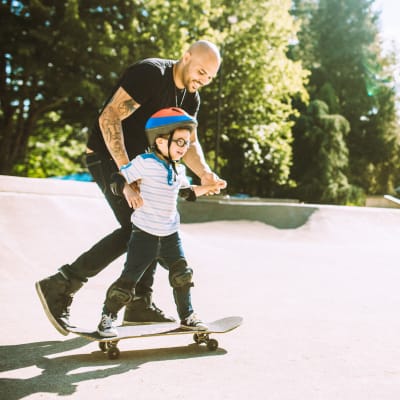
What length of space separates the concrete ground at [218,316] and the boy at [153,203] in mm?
385

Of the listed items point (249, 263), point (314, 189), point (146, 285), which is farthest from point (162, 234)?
point (314, 189)

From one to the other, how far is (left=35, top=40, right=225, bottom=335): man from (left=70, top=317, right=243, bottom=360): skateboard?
209 millimetres

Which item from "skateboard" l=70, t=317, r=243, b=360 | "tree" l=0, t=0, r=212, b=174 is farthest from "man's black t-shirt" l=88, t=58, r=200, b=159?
"tree" l=0, t=0, r=212, b=174

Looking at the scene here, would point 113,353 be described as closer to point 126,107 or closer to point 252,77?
point 126,107

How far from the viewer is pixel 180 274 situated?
320 centimetres

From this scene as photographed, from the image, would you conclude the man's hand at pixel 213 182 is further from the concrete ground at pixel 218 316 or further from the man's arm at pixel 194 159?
the concrete ground at pixel 218 316

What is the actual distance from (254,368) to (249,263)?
4.28 meters

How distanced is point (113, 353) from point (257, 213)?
926 centimetres

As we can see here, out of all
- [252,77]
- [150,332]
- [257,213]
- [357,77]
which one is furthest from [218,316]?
[357,77]

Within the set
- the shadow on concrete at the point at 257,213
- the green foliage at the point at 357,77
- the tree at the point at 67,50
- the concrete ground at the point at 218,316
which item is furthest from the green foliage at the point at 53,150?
the green foliage at the point at 357,77

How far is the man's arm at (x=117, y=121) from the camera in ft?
10.9

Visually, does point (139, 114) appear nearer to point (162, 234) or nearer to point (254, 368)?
point (162, 234)

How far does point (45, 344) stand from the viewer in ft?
10.7

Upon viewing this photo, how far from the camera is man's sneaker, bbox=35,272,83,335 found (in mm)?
3215
